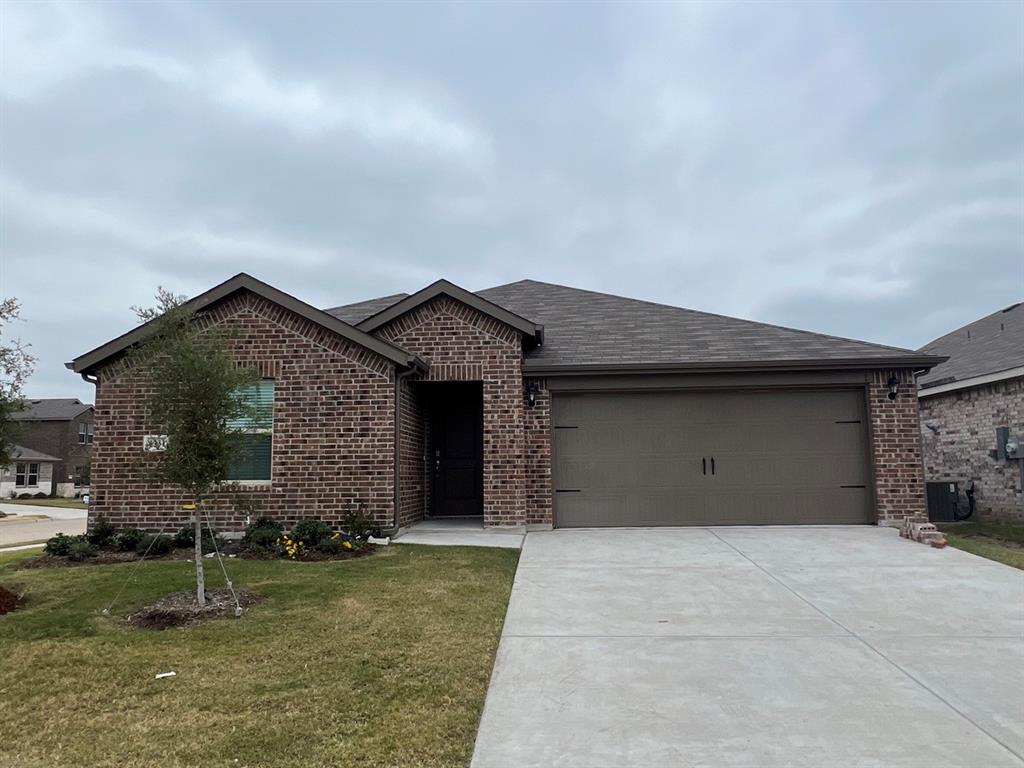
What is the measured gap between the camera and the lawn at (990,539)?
816 centimetres

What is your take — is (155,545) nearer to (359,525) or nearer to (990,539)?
(359,525)

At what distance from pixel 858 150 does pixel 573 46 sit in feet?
29.0

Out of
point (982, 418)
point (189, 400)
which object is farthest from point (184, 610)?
point (982, 418)

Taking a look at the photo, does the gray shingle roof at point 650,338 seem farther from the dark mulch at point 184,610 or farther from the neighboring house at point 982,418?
the dark mulch at point 184,610

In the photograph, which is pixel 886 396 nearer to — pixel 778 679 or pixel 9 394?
pixel 778 679

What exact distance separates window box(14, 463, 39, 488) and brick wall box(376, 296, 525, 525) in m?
37.2

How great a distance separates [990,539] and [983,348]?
7.22m

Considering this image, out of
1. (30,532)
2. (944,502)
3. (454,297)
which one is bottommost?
(30,532)

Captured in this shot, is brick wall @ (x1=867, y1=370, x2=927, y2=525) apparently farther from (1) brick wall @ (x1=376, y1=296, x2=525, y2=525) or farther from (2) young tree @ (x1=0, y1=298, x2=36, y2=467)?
(2) young tree @ (x1=0, y1=298, x2=36, y2=467)

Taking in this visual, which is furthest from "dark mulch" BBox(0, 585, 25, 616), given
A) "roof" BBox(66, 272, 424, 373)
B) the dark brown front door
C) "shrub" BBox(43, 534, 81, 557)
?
the dark brown front door

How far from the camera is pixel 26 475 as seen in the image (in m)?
36.8

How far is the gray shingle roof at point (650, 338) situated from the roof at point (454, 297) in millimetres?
682

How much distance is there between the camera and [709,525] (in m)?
10.4

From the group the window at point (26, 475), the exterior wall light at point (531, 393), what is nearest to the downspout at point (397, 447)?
the exterior wall light at point (531, 393)
